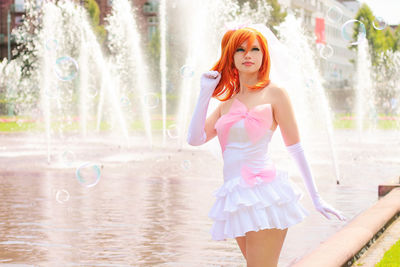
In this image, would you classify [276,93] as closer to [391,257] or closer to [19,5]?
[391,257]

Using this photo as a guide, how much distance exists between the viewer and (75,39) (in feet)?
157

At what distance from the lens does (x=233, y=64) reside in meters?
3.88

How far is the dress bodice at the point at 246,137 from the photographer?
3.68 metres

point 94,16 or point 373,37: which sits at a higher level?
point 94,16

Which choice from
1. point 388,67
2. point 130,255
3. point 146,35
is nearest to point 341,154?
point 130,255

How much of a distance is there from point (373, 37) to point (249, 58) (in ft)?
221

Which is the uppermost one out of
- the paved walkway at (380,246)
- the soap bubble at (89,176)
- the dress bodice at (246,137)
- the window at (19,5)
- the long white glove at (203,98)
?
the window at (19,5)

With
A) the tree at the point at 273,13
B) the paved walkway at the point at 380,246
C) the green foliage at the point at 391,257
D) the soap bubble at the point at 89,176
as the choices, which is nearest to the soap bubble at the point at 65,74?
the soap bubble at the point at 89,176

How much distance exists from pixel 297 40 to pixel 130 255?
21102mm

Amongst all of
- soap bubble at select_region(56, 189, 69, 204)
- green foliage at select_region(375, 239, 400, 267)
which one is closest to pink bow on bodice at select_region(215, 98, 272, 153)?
green foliage at select_region(375, 239, 400, 267)

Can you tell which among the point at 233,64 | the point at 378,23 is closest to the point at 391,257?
the point at 233,64

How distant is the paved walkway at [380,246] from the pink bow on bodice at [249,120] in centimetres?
271

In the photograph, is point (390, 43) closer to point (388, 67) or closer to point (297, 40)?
point (388, 67)

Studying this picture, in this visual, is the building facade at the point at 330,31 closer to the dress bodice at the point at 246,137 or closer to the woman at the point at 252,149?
the woman at the point at 252,149
